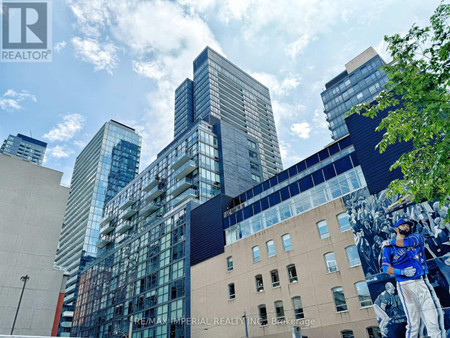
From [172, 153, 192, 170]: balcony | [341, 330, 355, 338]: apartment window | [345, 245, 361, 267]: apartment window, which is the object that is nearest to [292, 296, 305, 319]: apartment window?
[341, 330, 355, 338]: apartment window

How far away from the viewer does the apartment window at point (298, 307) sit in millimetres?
30109

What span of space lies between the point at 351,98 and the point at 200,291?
7981 centimetres

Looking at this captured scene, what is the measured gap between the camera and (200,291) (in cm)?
4234

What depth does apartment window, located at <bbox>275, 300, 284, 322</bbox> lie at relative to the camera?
3160 cm

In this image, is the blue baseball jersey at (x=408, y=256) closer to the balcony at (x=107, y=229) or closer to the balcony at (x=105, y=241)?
the balcony at (x=105, y=241)

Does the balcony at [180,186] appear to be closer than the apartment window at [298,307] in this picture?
No

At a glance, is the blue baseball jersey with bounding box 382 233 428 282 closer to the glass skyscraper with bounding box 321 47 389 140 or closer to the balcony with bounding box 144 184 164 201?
the balcony with bounding box 144 184 164 201

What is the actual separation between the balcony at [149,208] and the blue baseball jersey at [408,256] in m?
51.8

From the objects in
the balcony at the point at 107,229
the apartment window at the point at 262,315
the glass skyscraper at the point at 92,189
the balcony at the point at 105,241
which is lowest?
the apartment window at the point at 262,315

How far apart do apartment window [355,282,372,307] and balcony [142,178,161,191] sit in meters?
52.4

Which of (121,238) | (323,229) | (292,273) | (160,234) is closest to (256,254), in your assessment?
(292,273)

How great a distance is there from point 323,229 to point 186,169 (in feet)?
122

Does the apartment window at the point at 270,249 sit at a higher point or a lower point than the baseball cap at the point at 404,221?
higher

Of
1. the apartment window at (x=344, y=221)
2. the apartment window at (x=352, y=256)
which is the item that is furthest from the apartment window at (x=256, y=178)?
the apartment window at (x=352, y=256)
